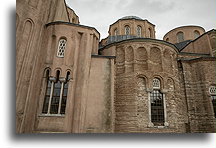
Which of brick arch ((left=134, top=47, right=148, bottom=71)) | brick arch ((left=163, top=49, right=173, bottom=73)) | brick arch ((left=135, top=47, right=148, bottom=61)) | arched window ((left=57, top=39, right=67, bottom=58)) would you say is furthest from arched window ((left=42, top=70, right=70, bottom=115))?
brick arch ((left=163, top=49, right=173, bottom=73))

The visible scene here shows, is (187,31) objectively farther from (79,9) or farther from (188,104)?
(79,9)

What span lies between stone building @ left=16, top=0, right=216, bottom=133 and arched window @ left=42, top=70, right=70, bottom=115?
4cm

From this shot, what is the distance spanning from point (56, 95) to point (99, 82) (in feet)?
6.39

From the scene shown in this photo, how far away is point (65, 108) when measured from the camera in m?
6.38

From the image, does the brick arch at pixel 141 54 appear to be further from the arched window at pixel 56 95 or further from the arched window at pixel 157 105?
the arched window at pixel 56 95

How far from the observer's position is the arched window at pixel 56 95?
6383 mm

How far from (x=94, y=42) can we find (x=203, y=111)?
283 inches

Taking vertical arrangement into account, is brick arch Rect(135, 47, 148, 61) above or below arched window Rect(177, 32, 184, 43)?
below

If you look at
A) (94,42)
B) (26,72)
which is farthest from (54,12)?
(26,72)

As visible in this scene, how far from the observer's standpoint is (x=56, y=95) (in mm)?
6695

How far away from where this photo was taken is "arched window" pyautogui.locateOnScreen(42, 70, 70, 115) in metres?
6.38

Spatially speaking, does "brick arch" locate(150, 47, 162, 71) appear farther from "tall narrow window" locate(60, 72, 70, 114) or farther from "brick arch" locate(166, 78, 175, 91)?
"tall narrow window" locate(60, 72, 70, 114)

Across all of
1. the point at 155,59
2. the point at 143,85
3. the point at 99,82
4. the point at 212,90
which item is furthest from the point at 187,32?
the point at 99,82

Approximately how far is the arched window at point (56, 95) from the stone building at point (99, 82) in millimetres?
38
